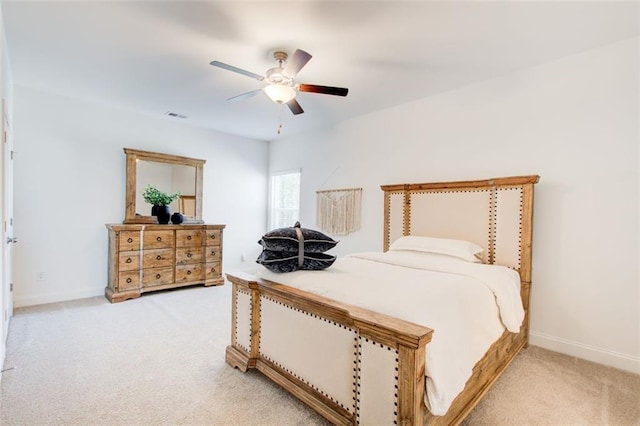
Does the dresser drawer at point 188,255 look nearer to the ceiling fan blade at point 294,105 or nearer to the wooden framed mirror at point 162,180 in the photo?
the wooden framed mirror at point 162,180

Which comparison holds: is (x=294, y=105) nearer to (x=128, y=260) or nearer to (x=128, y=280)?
(x=128, y=260)

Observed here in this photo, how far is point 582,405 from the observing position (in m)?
1.96

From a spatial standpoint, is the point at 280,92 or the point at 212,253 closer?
the point at 280,92

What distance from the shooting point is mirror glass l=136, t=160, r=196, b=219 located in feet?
14.9

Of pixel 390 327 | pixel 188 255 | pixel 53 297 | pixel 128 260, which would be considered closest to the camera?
pixel 390 327

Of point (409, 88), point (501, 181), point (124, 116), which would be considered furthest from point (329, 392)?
point (124, 116)

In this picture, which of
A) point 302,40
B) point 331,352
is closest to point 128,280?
point 331,352

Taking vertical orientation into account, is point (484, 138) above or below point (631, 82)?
below

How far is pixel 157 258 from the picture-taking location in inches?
168

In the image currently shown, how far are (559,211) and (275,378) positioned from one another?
2783 millimetres

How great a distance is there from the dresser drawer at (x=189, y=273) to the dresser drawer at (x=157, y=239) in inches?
15.6

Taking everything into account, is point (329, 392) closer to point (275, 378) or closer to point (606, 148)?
point (275, 378)

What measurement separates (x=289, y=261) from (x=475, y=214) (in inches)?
81.6

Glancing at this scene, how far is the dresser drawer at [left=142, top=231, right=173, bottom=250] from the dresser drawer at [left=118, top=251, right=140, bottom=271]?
152mm
